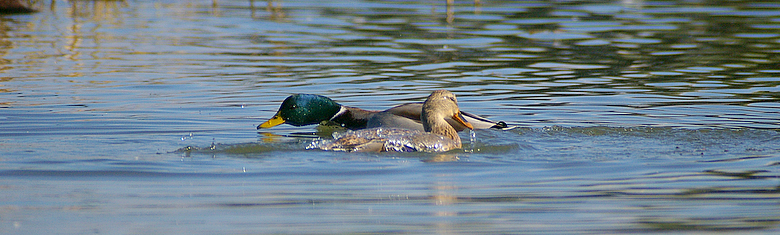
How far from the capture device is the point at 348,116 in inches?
382

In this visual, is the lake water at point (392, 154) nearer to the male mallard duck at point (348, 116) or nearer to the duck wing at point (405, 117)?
Result: the male mallard duck at point (348, 116)

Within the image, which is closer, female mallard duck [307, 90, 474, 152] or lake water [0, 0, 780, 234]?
lake water [0, 0, 780, 234]

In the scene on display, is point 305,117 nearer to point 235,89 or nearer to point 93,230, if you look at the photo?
point 235,89

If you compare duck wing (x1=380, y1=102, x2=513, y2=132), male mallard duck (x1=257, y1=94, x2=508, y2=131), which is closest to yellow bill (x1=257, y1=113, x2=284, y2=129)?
male mallard duck (x1=257, y1=94, x2=508, y2=131)

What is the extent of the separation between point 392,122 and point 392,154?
5.51 feet

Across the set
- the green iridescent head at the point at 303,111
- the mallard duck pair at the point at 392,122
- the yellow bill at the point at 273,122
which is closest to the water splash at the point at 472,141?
the mallard duck pair at the point at 392,122

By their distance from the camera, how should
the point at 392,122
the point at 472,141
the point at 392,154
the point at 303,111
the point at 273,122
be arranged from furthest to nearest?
the point at 303,111 → the point at 273,122 → the point at 392,122 → the point at 472,141 → the point at 392,154

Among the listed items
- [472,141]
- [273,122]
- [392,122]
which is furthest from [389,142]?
[273,122]

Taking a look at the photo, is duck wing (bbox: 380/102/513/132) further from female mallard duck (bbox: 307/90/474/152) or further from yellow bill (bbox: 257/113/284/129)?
female mallard duck (bbox: 307/90/474/152)

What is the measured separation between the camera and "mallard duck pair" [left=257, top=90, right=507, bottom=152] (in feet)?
24.2

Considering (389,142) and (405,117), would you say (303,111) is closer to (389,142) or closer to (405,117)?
(405,117)

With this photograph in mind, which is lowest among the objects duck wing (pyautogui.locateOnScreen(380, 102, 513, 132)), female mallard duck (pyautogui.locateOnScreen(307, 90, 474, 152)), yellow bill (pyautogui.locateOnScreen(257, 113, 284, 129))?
yellow bill (pyautogui.locateOnScreen(257, 113, 284, 129))

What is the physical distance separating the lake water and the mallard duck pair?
0.13 metres

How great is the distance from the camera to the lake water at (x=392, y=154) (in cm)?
534
